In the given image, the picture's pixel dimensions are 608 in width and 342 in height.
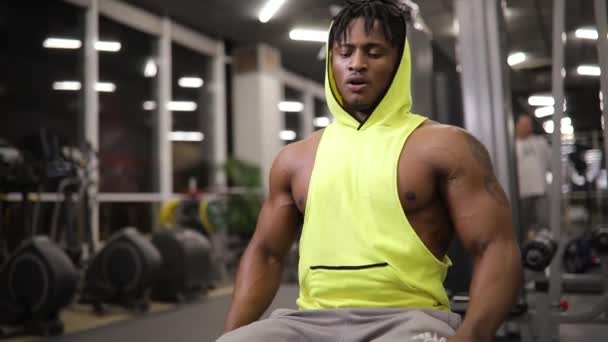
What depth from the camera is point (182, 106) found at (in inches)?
268

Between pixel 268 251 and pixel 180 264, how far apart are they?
3.21m

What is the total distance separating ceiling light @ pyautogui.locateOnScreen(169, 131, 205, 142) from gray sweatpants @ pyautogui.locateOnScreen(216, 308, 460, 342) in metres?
5.73

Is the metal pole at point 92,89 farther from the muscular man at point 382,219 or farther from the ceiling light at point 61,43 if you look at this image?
the muscular man at point 382,219

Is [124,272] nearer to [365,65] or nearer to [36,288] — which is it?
[36,288]

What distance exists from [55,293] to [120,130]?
→ 10.1ft

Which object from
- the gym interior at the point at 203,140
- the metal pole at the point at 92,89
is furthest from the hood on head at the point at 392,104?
the metal pole at the point at 92,89

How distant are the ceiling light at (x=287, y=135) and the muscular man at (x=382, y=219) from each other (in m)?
6.94

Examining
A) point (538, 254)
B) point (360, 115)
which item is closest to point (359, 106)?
point (360, 115)

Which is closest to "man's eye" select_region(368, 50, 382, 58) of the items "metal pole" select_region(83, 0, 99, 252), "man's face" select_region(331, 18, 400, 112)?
"man's face" select_region(331, 18, 400, 112)

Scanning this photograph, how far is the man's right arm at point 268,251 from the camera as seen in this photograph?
3.17ft

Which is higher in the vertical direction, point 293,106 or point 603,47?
point 293,106

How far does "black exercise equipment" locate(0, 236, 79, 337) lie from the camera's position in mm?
2920

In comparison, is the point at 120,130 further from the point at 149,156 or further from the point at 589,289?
the point at 589,289

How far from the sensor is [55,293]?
9.55 feet
